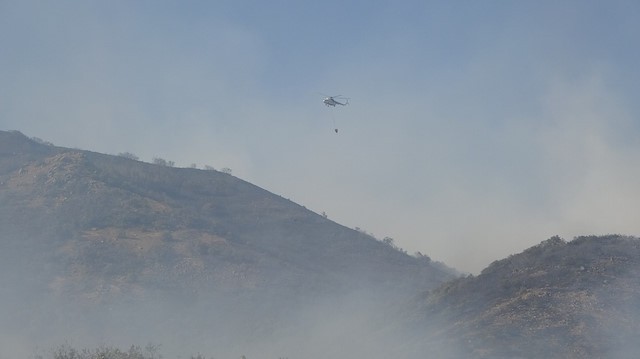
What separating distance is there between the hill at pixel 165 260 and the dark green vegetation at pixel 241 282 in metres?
0.25

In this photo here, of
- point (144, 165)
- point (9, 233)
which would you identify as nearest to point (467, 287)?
point (9, 233)

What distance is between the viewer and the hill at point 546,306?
138 feet

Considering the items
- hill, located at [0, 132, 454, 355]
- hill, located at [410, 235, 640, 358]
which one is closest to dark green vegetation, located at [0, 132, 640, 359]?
hill, located at [410, 235, 640, 358]

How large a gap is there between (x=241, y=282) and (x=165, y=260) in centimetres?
880

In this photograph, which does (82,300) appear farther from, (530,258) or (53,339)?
(530,258)

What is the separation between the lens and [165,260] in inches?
3140

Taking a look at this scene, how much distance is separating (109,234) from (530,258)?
50.1 m

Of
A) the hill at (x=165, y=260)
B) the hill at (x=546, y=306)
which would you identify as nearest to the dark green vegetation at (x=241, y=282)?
the hill at (x=546, y=306)

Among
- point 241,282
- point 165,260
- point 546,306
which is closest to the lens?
point 546,306

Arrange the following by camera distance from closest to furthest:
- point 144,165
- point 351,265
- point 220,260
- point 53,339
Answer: point 53,339 → point 220,260 → point 351,265 → point 144,165

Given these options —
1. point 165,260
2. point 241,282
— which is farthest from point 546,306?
point 165,260

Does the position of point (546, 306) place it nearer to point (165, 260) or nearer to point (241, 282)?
point (241, 282)

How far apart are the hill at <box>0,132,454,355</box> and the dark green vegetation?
25cm

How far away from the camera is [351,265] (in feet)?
315
